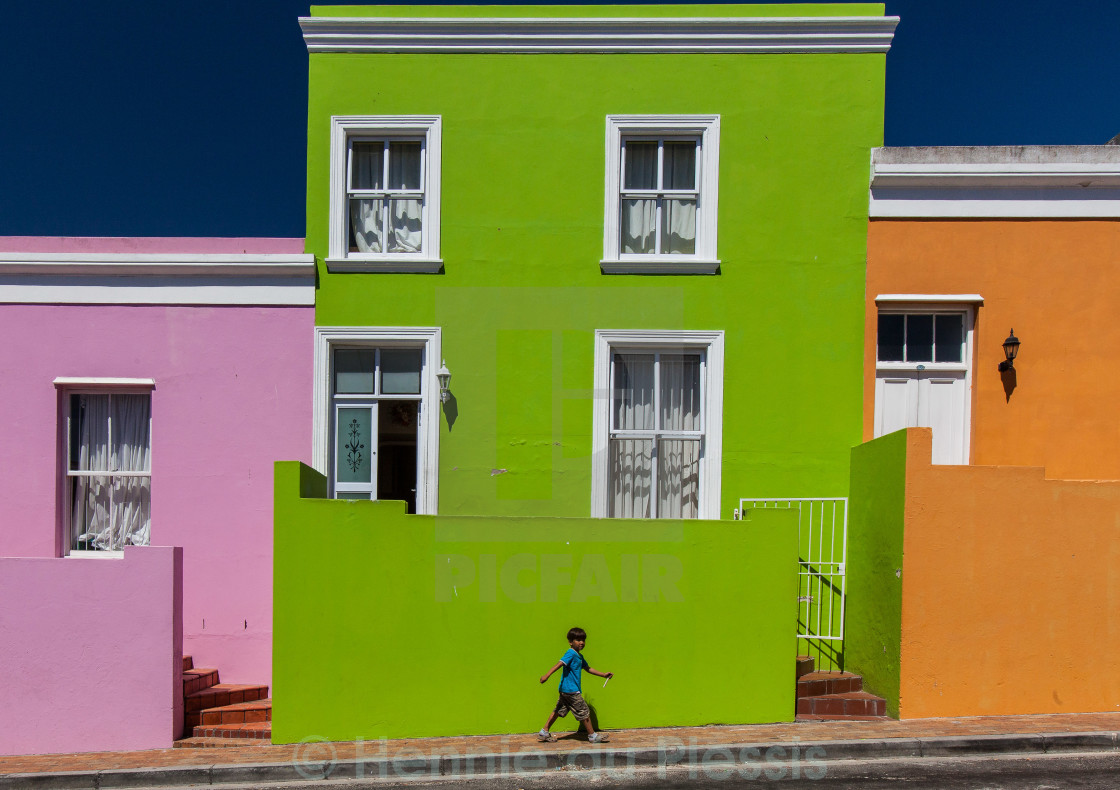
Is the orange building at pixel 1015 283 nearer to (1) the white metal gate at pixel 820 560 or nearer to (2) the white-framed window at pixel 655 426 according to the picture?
(1) the white metal gate at pixel 820 560

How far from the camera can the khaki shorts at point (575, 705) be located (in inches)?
275

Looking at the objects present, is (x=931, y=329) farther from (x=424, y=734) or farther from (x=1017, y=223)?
(x=424, y=734)

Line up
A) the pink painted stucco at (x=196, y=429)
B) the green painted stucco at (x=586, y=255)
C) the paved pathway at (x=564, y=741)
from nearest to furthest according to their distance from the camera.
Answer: the paved pathway at (x=564, y=741) → the green painted stucco at (x=586, y=255) → the pink painted stucco at (x=196, y=429)

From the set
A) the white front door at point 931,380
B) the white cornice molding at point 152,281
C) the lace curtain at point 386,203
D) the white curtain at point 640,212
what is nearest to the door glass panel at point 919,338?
the white front door at point 931,380

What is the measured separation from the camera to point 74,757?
7.36 meters

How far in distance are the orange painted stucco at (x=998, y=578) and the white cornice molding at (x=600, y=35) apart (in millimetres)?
5099

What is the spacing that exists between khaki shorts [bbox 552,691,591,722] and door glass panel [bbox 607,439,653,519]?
7.77 ft

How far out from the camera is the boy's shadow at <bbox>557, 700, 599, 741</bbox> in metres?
7.19

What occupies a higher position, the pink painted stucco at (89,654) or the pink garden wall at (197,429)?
the pink garden wall at (197,429)

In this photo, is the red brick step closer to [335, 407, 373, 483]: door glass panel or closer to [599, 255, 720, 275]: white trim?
[599, 255, 720, 275]: white trim

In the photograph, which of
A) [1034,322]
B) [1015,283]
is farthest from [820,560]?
[1015,283]

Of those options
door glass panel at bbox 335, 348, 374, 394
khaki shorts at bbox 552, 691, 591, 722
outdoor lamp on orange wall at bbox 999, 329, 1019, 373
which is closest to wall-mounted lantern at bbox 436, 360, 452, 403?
door glass panel at bbox 335, 348, 374, 394

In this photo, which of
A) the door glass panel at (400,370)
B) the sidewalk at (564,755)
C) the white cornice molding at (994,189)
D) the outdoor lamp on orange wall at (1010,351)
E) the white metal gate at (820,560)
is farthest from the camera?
the door glass panel at (400,370)

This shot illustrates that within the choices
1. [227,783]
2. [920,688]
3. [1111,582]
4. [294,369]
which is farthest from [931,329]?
[227,783]
